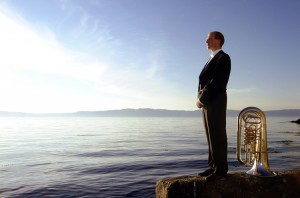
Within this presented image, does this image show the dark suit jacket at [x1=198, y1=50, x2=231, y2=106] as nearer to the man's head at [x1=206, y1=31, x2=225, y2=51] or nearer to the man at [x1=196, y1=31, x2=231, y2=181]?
the man at [x1=196, y1=31, x2=231, y2=181]

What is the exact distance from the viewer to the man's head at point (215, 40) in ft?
19.2

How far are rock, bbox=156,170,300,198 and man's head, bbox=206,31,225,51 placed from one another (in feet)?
8.61

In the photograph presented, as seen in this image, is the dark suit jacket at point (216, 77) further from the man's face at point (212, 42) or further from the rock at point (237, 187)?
the rock at point (237, 187)

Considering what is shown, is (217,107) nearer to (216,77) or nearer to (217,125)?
(217,125)

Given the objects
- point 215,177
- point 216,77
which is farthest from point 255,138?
point 216,77

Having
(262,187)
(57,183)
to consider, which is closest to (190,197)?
(262,187)

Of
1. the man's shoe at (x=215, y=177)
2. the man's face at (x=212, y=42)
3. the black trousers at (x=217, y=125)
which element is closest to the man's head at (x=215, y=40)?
the man's face at (x=212, y=42)

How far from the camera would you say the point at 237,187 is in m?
5.66

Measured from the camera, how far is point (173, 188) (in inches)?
226

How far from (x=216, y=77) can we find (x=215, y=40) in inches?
31.8

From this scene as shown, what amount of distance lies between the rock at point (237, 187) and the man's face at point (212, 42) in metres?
2.61

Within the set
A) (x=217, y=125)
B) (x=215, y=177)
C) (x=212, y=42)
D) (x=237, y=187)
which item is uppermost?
(x=212, y=42)

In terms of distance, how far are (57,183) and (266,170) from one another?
997 centimetres

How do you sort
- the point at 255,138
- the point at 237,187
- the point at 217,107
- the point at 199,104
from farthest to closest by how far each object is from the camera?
the point at 255,138 < the point at 199,104 < the point at 237,187 < the point at 217,107
